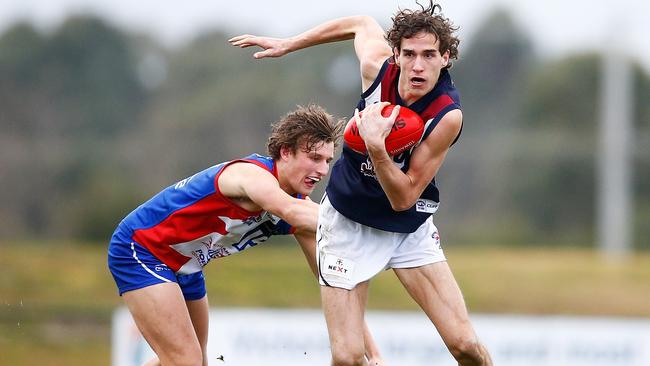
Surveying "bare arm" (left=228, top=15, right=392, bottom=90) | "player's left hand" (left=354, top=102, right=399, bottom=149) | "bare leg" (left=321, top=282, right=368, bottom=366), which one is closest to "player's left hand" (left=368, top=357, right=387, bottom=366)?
"bare leg" (left=321, top=282, right=368, bottom=366)

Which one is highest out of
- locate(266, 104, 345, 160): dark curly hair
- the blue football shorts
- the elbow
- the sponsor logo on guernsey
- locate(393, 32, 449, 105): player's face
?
locate(393, 32, 449, 105): player's face

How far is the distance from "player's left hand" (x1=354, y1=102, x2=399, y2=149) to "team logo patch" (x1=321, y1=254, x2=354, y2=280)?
3.12ft

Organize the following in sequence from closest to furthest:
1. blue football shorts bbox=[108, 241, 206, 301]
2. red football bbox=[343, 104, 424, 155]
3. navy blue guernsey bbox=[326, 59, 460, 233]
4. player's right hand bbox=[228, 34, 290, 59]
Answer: red football bbox=[343, 104, 424, 155], navy blue guernsey bbox=[326, 59, 460, 233], blue football shorts bbox=[108, 241, 206, 301], player's right hand bbox=[228, 34, 290, 59]

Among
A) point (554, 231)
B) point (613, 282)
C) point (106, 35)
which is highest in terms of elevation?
point (106, 35)

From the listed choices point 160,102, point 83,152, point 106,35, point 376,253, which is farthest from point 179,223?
point 106,35

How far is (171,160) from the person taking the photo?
29391 millimetres

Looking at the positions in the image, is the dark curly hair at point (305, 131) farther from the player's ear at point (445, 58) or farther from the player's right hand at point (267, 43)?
the player's ear at point (445, 58)

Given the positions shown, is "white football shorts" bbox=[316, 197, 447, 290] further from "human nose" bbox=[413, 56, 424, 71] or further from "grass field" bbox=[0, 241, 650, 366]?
"grass field" bbox=[0, 241, 650, 366]

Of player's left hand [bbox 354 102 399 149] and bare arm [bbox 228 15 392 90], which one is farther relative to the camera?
bare arm [bbox 228 15 392 90]

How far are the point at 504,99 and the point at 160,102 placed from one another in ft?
38.1

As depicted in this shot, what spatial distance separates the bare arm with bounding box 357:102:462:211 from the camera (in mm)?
6289

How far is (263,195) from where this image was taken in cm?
680

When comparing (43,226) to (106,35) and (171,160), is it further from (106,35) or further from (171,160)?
(106,35)

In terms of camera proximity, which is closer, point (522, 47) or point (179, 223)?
point (179, 223)
